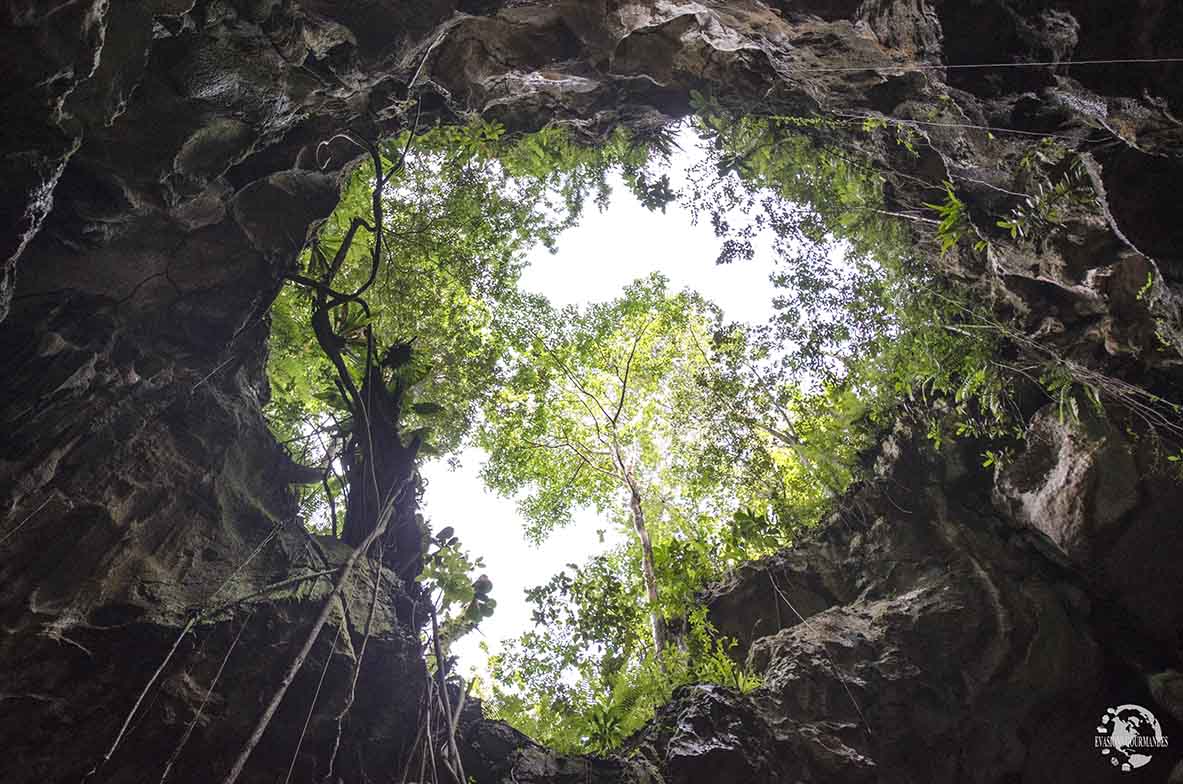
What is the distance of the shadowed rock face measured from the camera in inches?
129

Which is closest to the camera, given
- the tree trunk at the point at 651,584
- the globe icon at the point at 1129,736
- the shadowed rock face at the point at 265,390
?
the shadowed rock face at the point at 265,390

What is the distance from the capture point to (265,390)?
471cm

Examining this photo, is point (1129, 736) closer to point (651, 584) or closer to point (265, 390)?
point (651, 584)

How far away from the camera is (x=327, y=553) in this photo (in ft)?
13.9

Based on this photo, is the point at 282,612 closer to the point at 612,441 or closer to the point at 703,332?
the point at 612,441

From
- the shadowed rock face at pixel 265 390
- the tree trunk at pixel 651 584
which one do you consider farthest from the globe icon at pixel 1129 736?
the tree trunk at pixel 651 584

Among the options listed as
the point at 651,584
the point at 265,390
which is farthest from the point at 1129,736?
the point at 265,390

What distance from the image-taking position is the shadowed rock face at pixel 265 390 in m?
3.28

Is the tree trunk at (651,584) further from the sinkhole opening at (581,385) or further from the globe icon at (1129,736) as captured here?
the globe icon at (1129,736)

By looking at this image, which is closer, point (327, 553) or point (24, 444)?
point (24, 444)

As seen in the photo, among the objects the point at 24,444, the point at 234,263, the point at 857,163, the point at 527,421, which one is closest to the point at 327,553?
the point at 24,444

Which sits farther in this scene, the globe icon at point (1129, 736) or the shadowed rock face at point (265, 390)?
the globe icon at point (1129, 736)

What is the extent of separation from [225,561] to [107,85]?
289cm

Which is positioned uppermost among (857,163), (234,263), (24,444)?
(857,163)
